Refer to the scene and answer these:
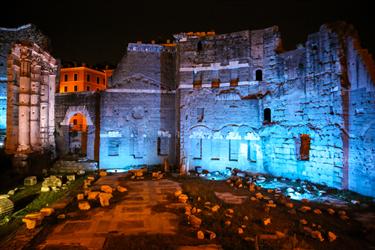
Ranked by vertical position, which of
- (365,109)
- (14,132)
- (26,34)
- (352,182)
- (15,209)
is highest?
(26,34)

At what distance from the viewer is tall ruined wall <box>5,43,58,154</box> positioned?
16391mm

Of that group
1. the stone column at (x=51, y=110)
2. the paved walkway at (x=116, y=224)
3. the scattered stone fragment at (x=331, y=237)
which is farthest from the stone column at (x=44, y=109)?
the scattered stone fragment at (x=331, y=237)

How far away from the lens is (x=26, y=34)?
22109 mm

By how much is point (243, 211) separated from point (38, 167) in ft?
44.2

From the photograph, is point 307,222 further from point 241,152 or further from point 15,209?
point 15,209

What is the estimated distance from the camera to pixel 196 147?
1723cm

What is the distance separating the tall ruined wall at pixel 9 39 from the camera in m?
21.8

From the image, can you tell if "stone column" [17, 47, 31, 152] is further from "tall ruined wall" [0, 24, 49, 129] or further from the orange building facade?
the orange building facade

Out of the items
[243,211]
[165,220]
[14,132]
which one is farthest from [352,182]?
[14,132]

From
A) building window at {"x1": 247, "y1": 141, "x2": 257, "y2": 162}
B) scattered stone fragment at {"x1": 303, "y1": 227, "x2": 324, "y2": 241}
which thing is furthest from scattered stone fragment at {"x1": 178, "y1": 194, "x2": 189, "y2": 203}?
building window at {"x1": 247, "y1": 141, "x2": 257, "y2": 162}

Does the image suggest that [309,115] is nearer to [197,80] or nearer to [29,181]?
[197,80]

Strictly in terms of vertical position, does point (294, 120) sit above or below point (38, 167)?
above

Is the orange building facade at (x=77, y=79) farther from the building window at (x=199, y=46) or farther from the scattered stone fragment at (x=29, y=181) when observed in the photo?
the scattered stone fragment at (x=29, y=181)

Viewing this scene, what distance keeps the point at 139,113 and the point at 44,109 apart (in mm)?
6746
